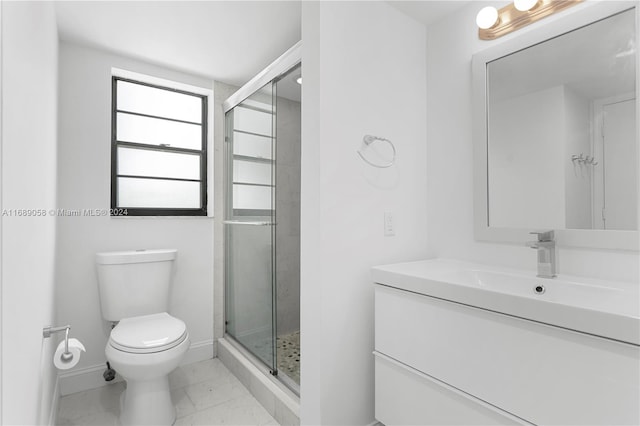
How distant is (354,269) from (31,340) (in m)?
1.13

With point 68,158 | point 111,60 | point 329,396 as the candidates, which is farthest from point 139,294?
point 111,60

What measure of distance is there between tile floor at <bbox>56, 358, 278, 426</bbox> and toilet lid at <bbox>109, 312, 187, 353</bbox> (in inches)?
18.7

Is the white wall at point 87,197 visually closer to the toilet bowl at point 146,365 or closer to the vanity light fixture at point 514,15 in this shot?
the toilet bowl at point 146,365

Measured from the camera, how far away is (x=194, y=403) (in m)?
2.01

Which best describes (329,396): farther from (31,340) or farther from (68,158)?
(68,158)

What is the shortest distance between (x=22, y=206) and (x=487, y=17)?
1862 millimetres

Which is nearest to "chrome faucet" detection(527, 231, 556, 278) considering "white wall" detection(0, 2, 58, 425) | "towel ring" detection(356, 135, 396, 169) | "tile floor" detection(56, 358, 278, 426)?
"towel ring" detection(356, 135, 396, 169)

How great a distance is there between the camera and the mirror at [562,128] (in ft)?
4.00

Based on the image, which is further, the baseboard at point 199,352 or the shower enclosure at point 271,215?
the baseboard at point 199,352

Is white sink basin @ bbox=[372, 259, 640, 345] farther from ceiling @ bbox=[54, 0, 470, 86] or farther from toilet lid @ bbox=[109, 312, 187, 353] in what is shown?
ceiling @ bbox=[54, 0, 470, 86]

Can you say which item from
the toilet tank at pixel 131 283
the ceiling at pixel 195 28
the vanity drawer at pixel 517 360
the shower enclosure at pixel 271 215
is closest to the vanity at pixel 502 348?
the vanity drawer at pixel 517 360

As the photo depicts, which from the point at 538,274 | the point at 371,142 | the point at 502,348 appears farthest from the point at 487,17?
the point at 502,348

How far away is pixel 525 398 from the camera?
1008 millimetres

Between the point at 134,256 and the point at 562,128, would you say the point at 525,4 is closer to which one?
the point at 562,128
